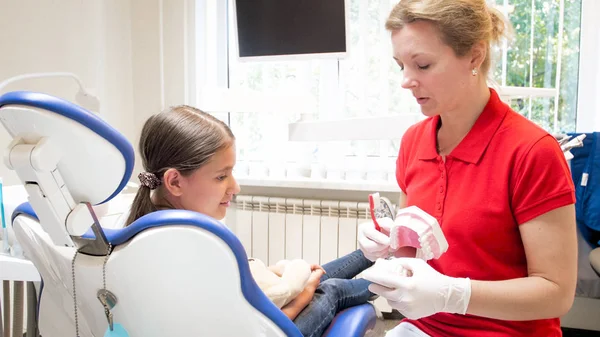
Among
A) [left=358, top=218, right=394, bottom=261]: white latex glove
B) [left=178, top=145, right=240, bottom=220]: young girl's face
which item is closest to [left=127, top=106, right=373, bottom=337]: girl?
[left=178, top=145, right=240, bottom=220]: young girl's face

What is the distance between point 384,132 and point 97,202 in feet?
2.81

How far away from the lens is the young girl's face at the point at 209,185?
4.36 ft

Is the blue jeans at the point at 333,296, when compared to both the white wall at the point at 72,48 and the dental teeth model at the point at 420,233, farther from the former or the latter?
the white wall at the point at 72,48

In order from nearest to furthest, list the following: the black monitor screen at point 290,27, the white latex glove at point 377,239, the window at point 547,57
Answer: the white latex glove at point 377,239
the black monitor screen at point 290,27
the window at point 547,57

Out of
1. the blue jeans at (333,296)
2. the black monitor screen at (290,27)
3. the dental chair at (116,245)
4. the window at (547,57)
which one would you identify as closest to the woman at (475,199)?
the blue jeans at (333,296)

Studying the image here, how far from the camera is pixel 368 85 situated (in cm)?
292

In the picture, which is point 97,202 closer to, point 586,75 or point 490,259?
point 490,259

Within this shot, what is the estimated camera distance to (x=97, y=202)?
2.73 ft

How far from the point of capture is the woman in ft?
3.24

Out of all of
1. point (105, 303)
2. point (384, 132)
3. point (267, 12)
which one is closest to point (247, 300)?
point (105, 303)

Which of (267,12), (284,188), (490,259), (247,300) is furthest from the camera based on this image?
(284,188)

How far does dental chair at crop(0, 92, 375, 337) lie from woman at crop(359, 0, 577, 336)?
0.34m

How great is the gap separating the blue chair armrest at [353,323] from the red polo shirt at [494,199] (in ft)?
0.61

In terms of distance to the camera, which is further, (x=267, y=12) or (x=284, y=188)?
(x=284, y=188)
